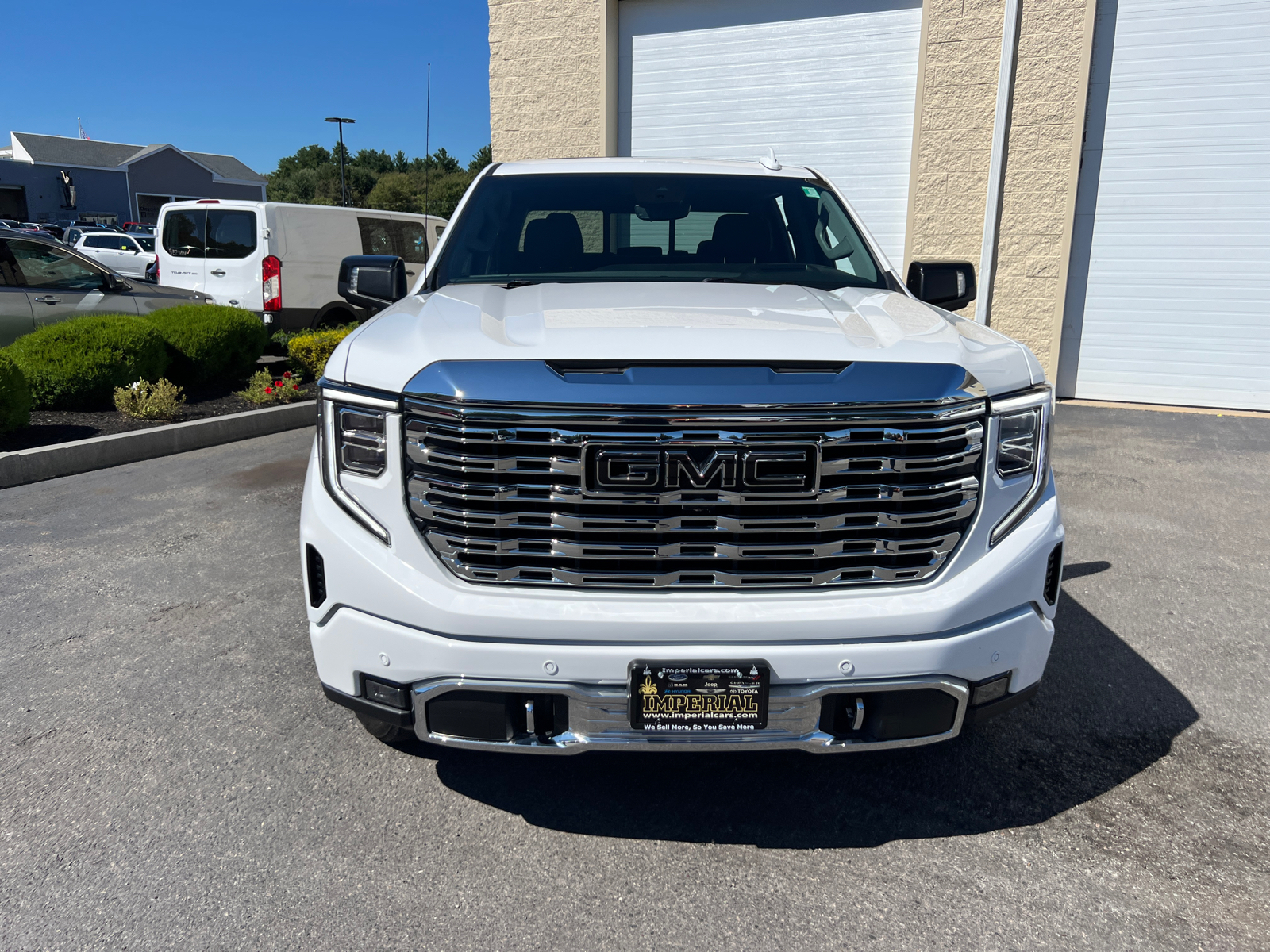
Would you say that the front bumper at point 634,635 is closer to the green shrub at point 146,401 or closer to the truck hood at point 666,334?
the truck hood at point 666,334

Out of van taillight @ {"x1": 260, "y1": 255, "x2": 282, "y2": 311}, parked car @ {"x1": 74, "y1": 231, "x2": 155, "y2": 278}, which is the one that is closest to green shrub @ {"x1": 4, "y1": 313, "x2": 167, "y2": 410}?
van taillight @ {"x1": 260, "y1": 255, "x2": 282, "y2": 311}

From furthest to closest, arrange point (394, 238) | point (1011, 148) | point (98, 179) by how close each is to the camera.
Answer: point (98, 179) < point (394, 238) < point (1011, 148)

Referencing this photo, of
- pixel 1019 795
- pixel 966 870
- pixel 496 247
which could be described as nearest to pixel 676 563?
pixel 966 870

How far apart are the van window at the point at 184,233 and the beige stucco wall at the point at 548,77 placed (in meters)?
4.10

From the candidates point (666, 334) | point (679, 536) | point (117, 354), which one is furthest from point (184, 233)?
point (679, 536)

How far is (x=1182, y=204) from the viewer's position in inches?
402

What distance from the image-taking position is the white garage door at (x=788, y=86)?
36.8ft

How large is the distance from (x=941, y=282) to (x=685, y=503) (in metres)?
2.00

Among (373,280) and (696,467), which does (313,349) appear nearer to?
(373,280)

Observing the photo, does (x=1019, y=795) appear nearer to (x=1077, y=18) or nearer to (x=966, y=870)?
(x=966, y=870)

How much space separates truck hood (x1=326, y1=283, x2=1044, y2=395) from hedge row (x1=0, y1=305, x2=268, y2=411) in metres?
5.90

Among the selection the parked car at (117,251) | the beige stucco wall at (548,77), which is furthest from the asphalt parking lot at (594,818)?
the parked car at (117,251)

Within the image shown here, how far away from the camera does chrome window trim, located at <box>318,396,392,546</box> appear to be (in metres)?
2.35

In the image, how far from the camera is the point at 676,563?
7.55ft
